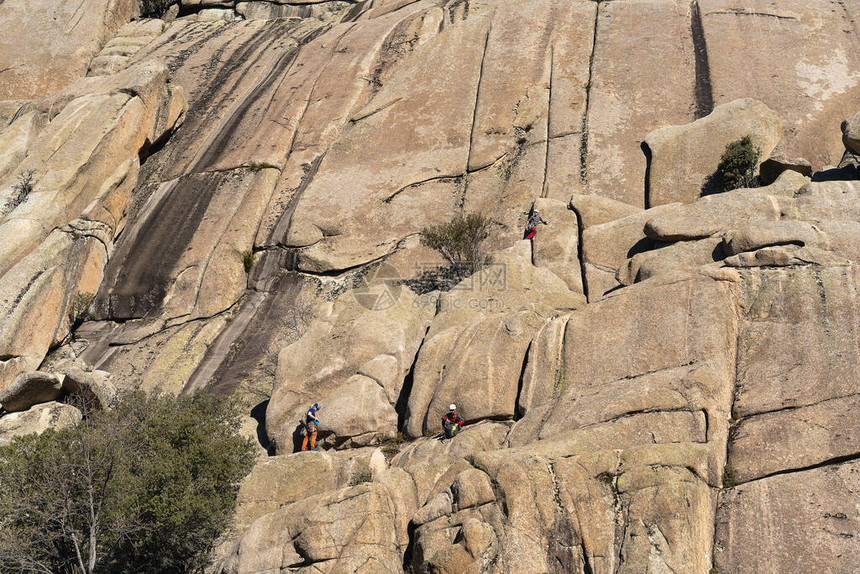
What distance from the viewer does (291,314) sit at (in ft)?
113

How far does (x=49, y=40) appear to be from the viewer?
51.7 m

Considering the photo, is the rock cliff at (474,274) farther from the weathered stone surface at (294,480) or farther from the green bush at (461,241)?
the green bush at (461,241)

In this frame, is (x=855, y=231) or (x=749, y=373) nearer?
(x=749, y=373)

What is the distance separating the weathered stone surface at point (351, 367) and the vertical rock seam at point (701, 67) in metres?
15.8

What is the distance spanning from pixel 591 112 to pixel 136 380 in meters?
21.7

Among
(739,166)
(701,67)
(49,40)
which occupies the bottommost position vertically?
(739,166)

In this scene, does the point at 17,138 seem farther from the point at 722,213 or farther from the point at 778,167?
the point at 778,167

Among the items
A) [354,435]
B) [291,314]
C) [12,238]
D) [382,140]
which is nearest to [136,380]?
[291,314]

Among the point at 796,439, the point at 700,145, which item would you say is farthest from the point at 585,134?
the point at 796,439

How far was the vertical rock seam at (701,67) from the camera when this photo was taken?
3725 centimetres

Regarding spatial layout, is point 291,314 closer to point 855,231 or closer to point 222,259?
point 222,259

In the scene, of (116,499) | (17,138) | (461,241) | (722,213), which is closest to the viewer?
(116,499)

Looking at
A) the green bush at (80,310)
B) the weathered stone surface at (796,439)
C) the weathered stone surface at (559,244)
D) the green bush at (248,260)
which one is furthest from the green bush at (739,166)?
the green bush at (80,310)

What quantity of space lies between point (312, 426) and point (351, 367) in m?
2.70
